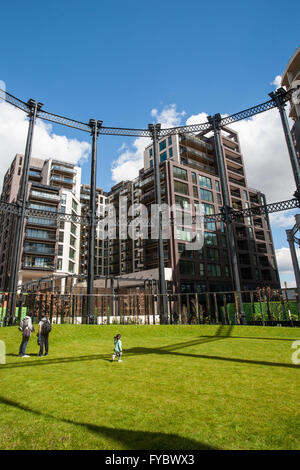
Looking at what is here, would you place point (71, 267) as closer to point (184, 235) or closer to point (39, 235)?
point (39, 235)

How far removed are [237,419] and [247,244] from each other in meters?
54.1

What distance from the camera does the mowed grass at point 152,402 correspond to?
3.20 metres

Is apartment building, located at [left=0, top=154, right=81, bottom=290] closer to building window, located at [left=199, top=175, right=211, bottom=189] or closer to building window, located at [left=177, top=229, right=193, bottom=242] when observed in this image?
building window, located at [left=177, top=229, right=193, bottom=242]

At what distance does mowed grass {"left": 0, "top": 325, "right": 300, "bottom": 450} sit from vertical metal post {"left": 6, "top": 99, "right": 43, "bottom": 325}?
7.48m

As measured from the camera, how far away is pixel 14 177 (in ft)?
187

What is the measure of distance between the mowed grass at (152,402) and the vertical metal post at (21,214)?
7.48m

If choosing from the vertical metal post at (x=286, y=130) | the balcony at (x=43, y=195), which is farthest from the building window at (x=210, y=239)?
the vertical metal post at (x=286, y=130)

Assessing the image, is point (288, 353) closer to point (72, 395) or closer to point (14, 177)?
point (72, 395)

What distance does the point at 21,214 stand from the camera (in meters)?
17.3

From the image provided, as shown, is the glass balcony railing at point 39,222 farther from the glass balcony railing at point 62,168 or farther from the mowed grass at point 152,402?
the mowed grass at point 152,402

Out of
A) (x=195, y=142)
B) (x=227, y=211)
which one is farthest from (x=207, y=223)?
(x=227, y=211)

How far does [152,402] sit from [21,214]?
15.7m
